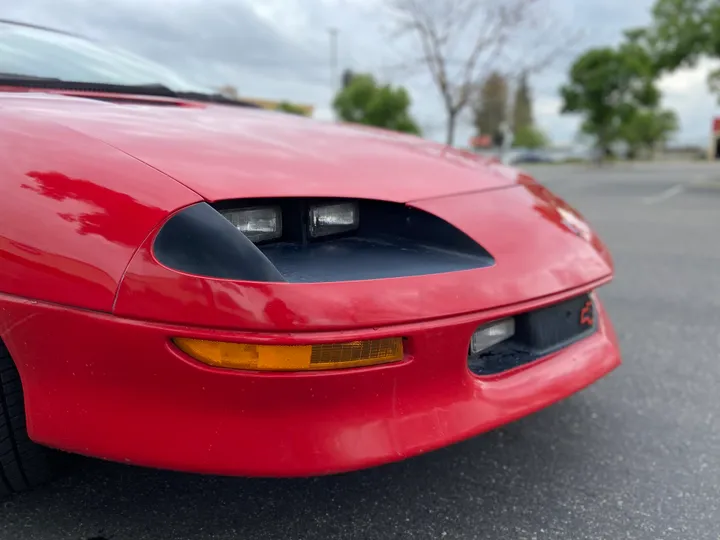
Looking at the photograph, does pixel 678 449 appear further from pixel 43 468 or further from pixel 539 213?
pixel 43 468

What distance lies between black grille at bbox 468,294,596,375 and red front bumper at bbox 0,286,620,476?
24cm

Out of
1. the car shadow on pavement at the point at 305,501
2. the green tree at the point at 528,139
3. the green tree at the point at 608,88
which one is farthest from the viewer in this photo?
the green tree at the point at 528,139

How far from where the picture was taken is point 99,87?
204 centimetres

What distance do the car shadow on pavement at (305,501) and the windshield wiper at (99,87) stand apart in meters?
1.19

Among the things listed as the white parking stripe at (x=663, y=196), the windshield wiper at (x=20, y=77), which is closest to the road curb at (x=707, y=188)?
the white parking stripe at (x=663, y=196)

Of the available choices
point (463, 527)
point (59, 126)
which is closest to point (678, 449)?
point (463, 527)

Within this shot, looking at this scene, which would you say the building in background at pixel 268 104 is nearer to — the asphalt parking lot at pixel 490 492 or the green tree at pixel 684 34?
the asphalt parking lot at pixel 490 492

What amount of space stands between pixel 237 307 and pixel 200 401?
223 mm

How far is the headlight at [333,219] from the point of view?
1527mm

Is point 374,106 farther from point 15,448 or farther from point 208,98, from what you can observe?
point 15,448

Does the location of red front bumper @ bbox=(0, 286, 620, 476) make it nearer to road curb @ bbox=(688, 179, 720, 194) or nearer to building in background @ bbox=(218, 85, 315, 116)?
building in background @ bbox=(218, 85, 315, 116)

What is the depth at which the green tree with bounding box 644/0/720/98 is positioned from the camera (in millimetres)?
16688

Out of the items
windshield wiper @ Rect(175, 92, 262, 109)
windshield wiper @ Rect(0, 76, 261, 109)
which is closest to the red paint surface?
windshield wiper @ Rect(0, 76, 261, 109)

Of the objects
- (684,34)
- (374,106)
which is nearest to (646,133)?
(374,106)
